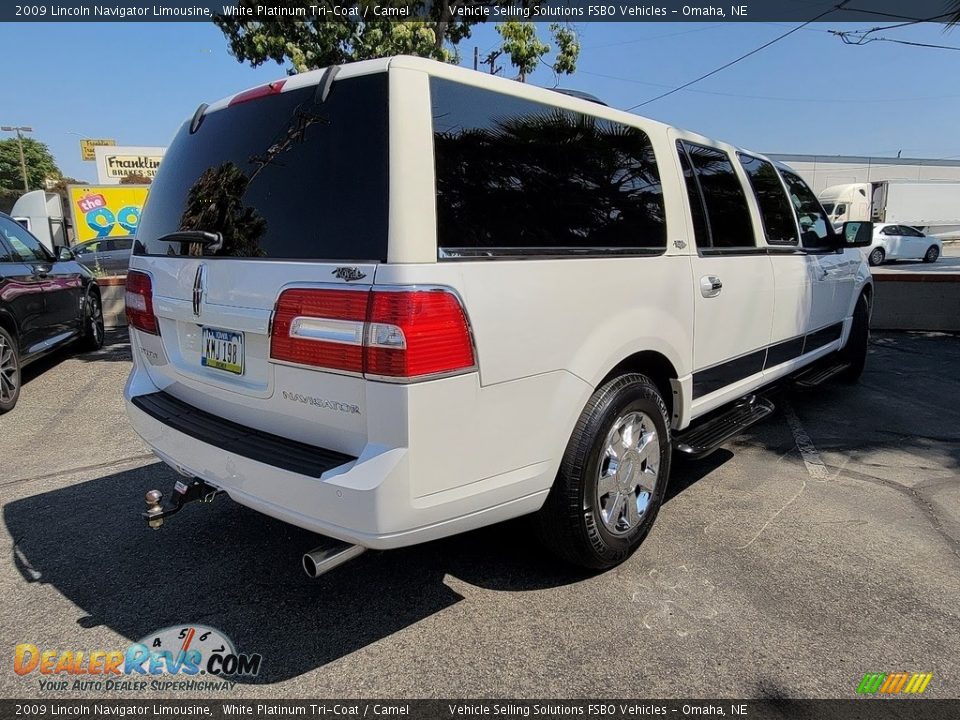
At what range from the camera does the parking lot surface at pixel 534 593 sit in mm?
2320

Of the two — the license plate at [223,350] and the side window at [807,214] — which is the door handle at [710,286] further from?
the license plate at [223,350]

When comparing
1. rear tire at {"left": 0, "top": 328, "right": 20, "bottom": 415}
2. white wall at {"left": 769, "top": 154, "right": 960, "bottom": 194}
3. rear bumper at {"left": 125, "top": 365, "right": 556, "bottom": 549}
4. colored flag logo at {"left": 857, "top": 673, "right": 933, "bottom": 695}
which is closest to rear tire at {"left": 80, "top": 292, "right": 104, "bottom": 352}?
rear tire at {"left": 0, "top": 328, "right": 20, "bottom": 415}

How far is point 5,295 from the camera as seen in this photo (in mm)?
5836

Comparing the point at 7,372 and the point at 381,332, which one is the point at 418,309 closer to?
the point at 381,332

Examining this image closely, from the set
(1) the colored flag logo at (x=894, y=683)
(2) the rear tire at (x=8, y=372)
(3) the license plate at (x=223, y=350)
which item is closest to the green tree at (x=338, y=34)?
(2) the rear tire at (x=8, y=372)

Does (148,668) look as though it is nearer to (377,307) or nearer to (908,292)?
(377,307)

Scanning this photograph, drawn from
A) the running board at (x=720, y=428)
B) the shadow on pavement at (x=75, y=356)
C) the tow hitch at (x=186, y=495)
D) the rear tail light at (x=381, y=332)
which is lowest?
the shadow on pavement at (x=75, y=356)

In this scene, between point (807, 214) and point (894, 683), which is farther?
point (807, 214)

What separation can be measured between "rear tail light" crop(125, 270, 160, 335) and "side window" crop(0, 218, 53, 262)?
177 inches

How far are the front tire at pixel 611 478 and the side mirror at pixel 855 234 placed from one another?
337 centimetres

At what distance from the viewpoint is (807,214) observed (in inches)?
195

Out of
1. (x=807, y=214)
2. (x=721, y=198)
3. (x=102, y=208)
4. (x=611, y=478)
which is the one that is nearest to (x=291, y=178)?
(x=611, y=478)

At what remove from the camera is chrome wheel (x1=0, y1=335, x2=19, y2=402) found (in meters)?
5.63

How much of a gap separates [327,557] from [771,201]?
3786 mm
